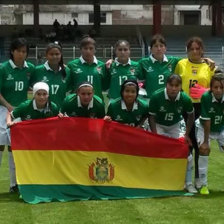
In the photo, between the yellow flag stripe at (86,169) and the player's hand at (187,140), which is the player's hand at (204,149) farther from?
the yellow flag stripe at (86,169)

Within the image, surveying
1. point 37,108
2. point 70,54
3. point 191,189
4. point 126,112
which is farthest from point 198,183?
point 70,54

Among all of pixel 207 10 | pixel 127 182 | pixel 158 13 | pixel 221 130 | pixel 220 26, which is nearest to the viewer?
pixel 127 182

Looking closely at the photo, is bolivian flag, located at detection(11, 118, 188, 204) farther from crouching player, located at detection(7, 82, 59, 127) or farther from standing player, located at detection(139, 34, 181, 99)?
standing player, located at detection(139, 34, 181, 99)

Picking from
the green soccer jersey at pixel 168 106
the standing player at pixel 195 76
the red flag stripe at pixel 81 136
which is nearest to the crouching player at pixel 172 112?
the green soccer jersey at pixel 168 106

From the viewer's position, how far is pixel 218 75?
23.5 feet

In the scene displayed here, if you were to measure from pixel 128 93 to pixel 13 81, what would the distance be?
149 centimetres

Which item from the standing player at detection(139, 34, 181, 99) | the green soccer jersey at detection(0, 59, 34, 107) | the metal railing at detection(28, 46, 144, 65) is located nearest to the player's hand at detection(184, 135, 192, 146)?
the standing player at detection(139, 34, 181, 99)

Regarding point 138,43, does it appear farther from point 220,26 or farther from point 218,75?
point 218,75

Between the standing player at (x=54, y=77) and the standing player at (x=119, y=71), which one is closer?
the standing player at (x=54, y=77)

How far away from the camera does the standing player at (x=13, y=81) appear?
7340 mm

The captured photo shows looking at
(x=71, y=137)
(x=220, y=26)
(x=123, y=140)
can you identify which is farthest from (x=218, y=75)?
(x=220, y=26)

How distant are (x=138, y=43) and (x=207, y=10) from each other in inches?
760

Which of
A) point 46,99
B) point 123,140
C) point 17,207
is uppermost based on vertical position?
point 46,99

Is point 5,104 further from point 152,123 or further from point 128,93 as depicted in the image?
point 152,123
